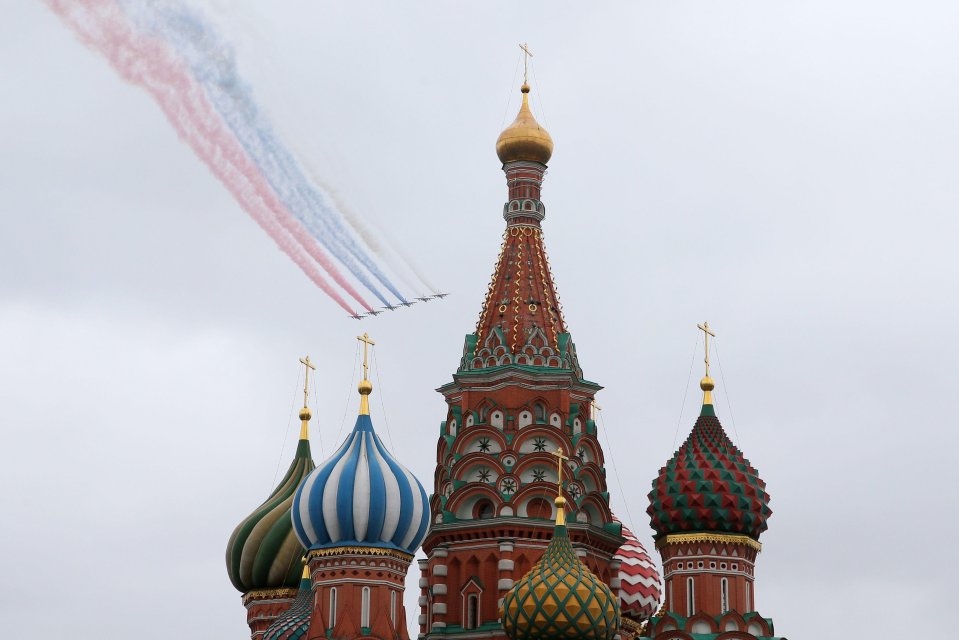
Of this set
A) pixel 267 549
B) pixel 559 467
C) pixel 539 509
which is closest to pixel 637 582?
pixel 539 509

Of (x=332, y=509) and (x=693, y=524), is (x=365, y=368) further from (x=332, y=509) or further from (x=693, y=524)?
(x=693, y=524)

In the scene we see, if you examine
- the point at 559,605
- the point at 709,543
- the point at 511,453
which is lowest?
the point at 559,605

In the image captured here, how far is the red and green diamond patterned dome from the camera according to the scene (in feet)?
150

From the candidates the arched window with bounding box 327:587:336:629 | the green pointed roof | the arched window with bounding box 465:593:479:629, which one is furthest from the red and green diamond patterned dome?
the green pointed roof

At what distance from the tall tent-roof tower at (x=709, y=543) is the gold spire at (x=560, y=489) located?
1.76m

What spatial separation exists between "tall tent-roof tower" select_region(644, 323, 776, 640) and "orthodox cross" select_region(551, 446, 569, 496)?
1.75 meters

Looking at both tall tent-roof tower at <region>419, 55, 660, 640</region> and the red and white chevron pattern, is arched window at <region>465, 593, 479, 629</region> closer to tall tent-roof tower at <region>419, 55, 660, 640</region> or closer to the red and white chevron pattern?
tall tent-roof tower at <region>419, 55, 660, 640</region>

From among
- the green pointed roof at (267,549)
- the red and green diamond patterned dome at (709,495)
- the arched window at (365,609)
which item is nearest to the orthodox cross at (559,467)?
the red and green diamond patterned dome at (709,495)

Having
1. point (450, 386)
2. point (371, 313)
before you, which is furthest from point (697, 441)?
point (371, 313)

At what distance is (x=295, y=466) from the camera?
52.1 metres

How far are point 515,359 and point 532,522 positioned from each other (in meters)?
3.33

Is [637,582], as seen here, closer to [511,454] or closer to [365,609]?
[511,454]

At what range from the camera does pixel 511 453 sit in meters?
47.3

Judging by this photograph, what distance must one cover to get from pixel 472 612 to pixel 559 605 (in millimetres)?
4042
